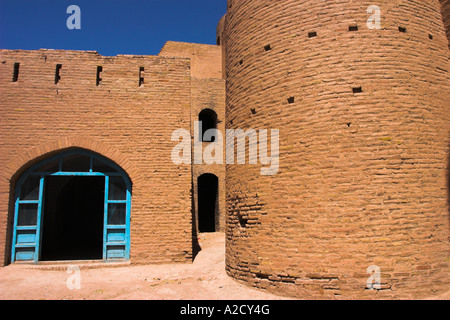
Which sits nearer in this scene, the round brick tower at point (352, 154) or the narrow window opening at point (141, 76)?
the round brick tower at point (352, 154)

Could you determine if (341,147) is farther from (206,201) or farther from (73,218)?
(73,218)

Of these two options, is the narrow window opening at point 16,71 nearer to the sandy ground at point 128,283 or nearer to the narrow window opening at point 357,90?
the sandy ground at point 128,283

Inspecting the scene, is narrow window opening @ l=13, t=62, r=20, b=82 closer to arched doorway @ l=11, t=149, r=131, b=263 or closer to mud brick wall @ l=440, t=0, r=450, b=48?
arched doorway @ l=11, t=149, r=131, b=263

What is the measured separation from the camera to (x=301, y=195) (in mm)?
5027

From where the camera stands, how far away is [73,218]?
1433cm

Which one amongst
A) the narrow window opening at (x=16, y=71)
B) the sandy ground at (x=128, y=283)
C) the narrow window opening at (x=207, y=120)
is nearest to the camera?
the sandy ground at (x=128, y=283)

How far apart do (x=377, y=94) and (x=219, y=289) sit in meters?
4.15

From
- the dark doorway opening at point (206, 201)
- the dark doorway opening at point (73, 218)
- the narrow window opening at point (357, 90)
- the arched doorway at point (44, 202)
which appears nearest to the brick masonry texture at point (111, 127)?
the arched doorway at point (44, 202)

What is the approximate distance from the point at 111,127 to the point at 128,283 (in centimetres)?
378

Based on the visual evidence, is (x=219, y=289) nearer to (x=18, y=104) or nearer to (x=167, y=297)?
(x=167, y=297)

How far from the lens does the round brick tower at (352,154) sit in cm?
470

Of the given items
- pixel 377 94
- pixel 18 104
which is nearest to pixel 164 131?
pixel 18 104

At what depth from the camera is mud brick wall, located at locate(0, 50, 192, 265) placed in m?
7.73

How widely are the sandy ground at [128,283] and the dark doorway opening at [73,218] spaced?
1.95 m
